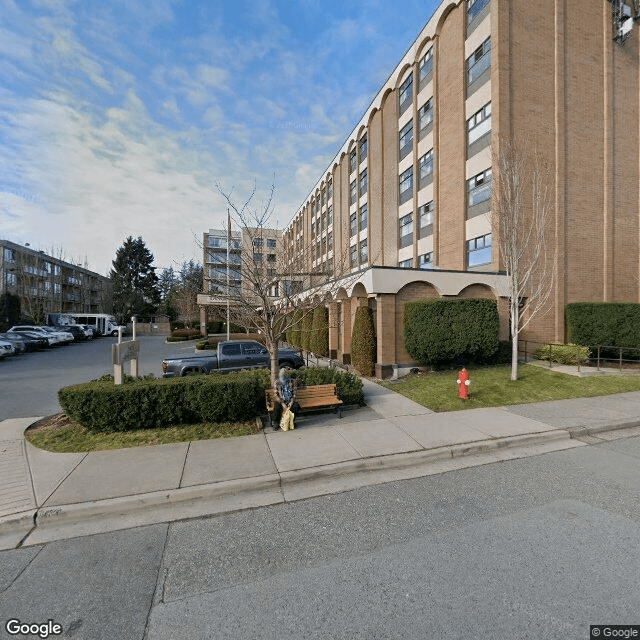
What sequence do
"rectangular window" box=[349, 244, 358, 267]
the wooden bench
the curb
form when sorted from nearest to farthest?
1. the curb
2. the wooden bench
3. "rectangular window" box=[349, 244, 358, 267]

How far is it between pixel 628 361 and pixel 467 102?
14389mm

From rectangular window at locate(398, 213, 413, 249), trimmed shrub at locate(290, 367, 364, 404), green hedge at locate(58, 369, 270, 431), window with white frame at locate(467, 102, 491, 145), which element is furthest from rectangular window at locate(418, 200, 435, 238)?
green hedge at locate(58, 369, 270, 431)

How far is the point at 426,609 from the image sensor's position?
2.49 metres

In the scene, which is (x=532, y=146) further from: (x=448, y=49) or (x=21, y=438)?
(x=21, y=438)

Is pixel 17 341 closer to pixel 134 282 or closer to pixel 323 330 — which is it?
pixel 323 330

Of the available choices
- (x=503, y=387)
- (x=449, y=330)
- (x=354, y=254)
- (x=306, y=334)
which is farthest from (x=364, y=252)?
(x=503, y=387)

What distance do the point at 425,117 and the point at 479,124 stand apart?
4970mm

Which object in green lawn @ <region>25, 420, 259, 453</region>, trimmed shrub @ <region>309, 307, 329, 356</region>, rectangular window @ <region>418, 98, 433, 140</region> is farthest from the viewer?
rectangular window @ <region>418, 98, 433, 140</region>

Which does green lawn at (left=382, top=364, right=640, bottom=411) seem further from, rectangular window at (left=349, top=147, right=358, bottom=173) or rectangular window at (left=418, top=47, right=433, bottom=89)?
rectangular window at (left=349, top=147, right=358, bottom=173)

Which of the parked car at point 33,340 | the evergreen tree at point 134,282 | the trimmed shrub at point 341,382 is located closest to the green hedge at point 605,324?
the trimmed shrub at point 341,382

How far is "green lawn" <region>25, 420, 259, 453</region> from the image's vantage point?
5.74 m

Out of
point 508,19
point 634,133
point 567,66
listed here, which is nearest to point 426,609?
point 508,19

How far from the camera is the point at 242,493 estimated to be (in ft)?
14.5

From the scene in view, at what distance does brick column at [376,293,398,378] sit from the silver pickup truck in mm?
3768
